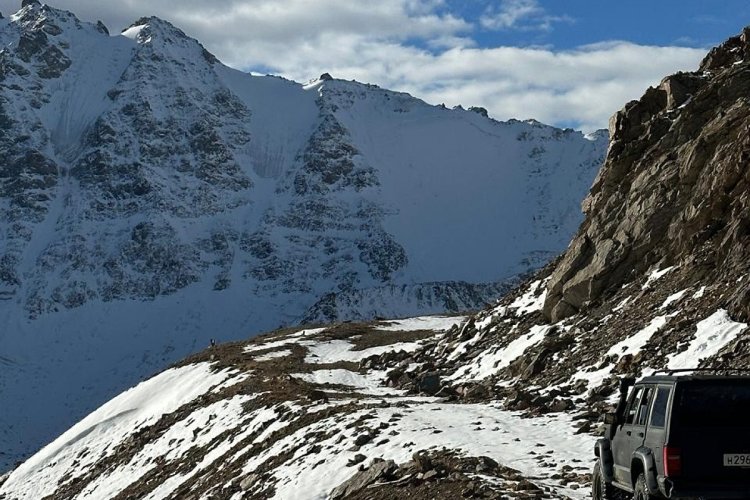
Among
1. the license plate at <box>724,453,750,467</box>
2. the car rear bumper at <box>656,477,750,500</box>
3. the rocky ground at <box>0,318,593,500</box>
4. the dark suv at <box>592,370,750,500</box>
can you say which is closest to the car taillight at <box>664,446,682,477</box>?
the dark suv at <box>592,370,750,500</box>

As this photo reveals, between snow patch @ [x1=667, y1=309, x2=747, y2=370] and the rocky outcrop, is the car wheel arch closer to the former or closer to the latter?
snow patch @ [x1=667, y1=309, x2=747, y2=370]

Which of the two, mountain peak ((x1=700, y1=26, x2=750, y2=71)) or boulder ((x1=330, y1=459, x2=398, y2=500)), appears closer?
boulder ((x1=330, y1=459, x2=398, y2=500))

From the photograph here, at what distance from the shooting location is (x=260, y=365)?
53812 mm

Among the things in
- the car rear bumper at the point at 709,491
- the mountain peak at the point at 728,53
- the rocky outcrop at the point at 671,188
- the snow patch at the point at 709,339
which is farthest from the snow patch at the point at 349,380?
the car rear bumper at the point at 709,491

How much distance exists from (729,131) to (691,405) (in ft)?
85.7

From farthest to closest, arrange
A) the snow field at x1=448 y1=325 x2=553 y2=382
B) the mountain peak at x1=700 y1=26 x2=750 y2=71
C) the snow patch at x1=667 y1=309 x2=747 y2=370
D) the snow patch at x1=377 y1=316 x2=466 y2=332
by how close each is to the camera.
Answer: the snow patch at x1=377 y1=316 x2=466 y2=332 < the mountain peak at x1=700 y1=26 x2=750 y2=71 < the snow field at x1=448 y1=325 x2=553 y2=382 < the snow patch at x1=667 y1=309 x2=747 y2=370

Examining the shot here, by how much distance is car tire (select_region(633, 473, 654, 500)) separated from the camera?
12.7 m

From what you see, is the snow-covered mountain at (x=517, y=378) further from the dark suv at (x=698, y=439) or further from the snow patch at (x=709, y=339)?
the dark suv at (x=698, y=439)

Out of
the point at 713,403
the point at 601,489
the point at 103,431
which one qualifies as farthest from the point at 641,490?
the point at 103,431

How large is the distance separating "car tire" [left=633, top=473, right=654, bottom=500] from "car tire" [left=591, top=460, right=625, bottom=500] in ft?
5.13

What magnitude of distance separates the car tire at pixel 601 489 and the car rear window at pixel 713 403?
3.17 m

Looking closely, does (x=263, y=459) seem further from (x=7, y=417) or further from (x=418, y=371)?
(x=7, y=417)

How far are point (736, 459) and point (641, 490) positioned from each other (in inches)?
64.4

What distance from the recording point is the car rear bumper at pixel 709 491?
11.8m
